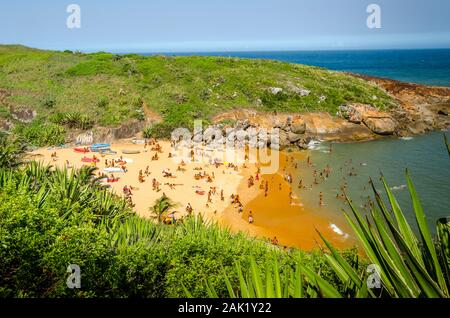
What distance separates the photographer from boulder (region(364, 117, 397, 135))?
38.3 meters

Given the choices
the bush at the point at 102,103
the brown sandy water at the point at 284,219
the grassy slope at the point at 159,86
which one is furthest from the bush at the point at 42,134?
the brown sandy water at the point at 284,219

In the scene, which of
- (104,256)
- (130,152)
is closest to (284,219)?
(104,256)

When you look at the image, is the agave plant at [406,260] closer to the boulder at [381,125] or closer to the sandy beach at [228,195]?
the sandy beach at [228,195]

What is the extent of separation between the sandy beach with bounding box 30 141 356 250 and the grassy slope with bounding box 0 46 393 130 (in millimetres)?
8581

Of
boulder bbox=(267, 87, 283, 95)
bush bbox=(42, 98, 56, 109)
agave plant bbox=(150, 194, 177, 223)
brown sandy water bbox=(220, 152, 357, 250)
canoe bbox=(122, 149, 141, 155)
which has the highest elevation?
boulder bbox=(267, 87, 283, 95)

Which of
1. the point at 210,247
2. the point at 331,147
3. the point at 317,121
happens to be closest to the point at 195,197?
the point at 210,247

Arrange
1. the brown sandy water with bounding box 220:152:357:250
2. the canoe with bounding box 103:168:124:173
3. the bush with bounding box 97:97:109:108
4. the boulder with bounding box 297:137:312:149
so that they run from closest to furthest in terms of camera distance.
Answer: the brown sandy water with bounding box 220:152:357:250 < the canoe with bounding box 103:168:124:173 < the boulder with bounding box 297:137:312:149 < the bush with bounding box 97:97:109:108

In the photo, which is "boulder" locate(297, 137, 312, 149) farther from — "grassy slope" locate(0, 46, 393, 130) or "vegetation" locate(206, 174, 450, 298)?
"vegetation" locate(206, 174, 450, 298)

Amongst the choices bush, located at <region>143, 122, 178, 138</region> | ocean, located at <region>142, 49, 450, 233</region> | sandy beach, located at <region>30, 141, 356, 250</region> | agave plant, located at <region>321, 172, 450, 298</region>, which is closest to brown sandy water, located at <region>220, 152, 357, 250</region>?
sandy beach, located at <region>30, 141, 356, 250</region>

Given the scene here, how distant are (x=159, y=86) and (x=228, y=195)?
24294 mm

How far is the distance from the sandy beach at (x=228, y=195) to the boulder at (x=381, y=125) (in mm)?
14838

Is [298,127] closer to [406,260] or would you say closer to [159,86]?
[159,86]

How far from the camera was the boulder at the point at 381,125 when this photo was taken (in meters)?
38.3

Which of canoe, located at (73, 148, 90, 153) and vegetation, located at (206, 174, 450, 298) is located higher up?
vegetation, located at (206, 174, 450, 298)
